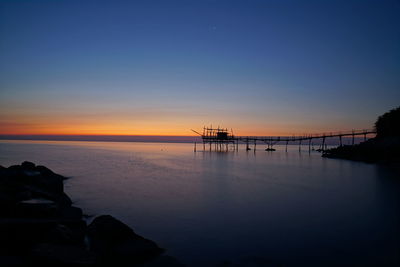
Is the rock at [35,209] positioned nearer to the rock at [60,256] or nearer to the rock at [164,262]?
the rock at [60,256]

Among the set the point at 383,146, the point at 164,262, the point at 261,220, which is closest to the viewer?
the point at 164,262

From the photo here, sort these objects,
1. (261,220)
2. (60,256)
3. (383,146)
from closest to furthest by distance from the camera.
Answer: (60,256) < (261,220) < (383,146)

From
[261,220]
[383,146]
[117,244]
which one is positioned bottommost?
Result: [261,220]

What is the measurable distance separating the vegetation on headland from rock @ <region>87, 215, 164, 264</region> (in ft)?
138

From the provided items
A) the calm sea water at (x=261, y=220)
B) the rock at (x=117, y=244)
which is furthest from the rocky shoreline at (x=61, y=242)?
the calm sea water at (x=261, y=220)

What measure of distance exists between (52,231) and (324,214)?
11.4 metres

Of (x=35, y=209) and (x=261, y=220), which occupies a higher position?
(x=35, y=209)

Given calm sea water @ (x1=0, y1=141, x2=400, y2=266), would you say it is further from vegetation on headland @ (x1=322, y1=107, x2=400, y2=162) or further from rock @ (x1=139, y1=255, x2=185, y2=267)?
vegetation on headland @ (x1=322, y1=107, x2=400, y2=162)

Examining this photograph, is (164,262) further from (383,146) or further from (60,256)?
(383,146)

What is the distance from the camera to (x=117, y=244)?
733cm

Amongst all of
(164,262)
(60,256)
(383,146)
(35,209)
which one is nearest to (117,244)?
(164,262)

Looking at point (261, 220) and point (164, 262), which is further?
point (261, 220)

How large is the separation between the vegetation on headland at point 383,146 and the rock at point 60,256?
43722mm

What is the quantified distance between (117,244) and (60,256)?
191cm
